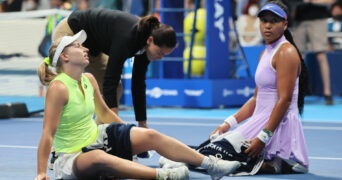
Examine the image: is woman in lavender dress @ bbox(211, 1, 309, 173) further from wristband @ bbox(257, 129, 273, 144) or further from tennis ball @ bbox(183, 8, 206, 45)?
tennis ball @ bbox(183, 8, 206, 45)

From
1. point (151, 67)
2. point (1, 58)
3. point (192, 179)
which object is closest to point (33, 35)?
point (1, 58)

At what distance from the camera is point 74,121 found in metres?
5.22

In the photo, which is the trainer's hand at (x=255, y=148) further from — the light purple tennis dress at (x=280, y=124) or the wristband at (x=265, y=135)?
the light purple tennis dress at (x=280, y=124)

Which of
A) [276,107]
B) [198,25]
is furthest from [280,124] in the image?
[198,25]

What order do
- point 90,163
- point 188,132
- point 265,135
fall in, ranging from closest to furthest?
point 90,163
point 265,135
point 188,132

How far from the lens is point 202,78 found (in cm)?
1205

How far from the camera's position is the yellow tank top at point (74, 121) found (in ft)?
17.0

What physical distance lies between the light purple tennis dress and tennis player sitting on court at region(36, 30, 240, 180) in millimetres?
686

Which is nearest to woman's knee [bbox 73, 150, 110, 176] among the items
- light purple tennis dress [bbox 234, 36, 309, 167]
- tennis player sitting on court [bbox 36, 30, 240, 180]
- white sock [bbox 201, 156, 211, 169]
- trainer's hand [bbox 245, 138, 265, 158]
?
tennis player sitting on court [bbox 36, 30, 240, 180]

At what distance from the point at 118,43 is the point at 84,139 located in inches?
43.2

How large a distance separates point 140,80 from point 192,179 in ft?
3.52

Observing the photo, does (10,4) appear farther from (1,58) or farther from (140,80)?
(140,80)

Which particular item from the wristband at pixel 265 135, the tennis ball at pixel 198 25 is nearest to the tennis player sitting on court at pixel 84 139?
the wristband at pixel 265 135

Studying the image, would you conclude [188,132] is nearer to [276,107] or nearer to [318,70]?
[276,107]
